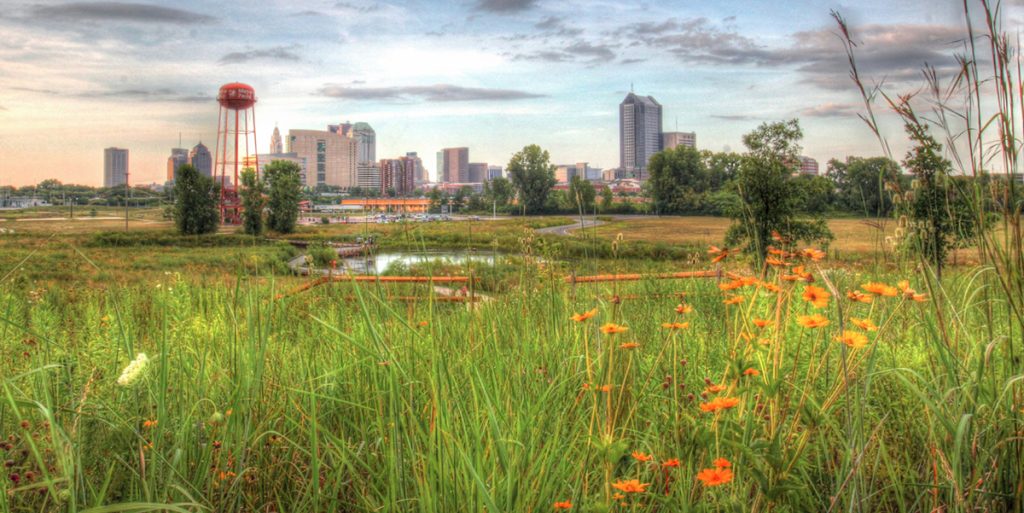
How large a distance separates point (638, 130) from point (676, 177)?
83.1ft

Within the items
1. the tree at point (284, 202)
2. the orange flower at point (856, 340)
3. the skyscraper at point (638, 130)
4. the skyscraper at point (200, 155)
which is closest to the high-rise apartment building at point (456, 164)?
the tree at point (284, 202)

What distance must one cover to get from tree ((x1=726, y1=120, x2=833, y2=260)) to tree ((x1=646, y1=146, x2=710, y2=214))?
22168 mm

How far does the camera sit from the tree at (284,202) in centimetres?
4653

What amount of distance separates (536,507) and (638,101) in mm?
78960

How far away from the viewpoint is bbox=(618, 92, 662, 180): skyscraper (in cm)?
7706

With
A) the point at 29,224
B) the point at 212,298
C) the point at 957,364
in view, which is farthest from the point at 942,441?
the point at 29,224

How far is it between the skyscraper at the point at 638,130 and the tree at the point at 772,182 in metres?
50.4

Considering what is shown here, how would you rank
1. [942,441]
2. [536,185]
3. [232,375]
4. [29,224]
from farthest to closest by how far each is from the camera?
[536,185] < [29,224] < [232,375] < [942,441]

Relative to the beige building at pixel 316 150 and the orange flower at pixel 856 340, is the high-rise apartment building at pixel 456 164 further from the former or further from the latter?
the orange flower at pixel 856 340

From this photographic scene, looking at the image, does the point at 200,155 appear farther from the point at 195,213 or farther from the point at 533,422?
the point at 195,213

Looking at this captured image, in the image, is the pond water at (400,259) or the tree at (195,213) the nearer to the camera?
the pond water at (400,259)

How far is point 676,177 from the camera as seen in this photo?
54.2m

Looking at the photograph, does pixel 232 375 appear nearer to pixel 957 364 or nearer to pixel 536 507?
pixel 536 507

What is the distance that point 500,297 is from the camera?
3.80 meters
